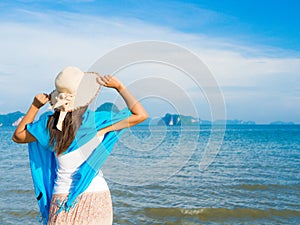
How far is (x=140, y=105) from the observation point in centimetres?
288

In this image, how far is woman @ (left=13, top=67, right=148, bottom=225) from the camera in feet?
9.67

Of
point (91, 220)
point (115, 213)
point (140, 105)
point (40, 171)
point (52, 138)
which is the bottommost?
point (115, 213)

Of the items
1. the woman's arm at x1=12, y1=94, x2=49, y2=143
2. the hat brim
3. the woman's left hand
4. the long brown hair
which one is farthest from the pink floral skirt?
the woman's left hand

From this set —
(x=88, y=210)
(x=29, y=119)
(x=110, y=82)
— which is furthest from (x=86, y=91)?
(x=88, y=210)

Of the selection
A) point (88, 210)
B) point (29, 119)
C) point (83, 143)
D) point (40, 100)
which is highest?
point (40, 100)

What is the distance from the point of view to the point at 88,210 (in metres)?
3.19

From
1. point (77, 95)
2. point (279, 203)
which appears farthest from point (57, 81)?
point (279, 203)

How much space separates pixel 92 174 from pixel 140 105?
66 cm

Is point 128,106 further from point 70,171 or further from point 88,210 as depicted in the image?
point 88,210

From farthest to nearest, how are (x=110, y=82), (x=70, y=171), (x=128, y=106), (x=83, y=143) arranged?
(x=70, y=171) < (x=83, y=143) < (x=128, y=106) < (x=110, y=82)

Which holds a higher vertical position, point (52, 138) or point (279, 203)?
point (52, 138)

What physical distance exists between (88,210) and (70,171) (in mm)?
336

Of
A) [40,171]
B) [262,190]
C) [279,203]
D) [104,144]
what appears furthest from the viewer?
[262,190]

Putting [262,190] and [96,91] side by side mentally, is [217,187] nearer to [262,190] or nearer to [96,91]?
[262,190]
